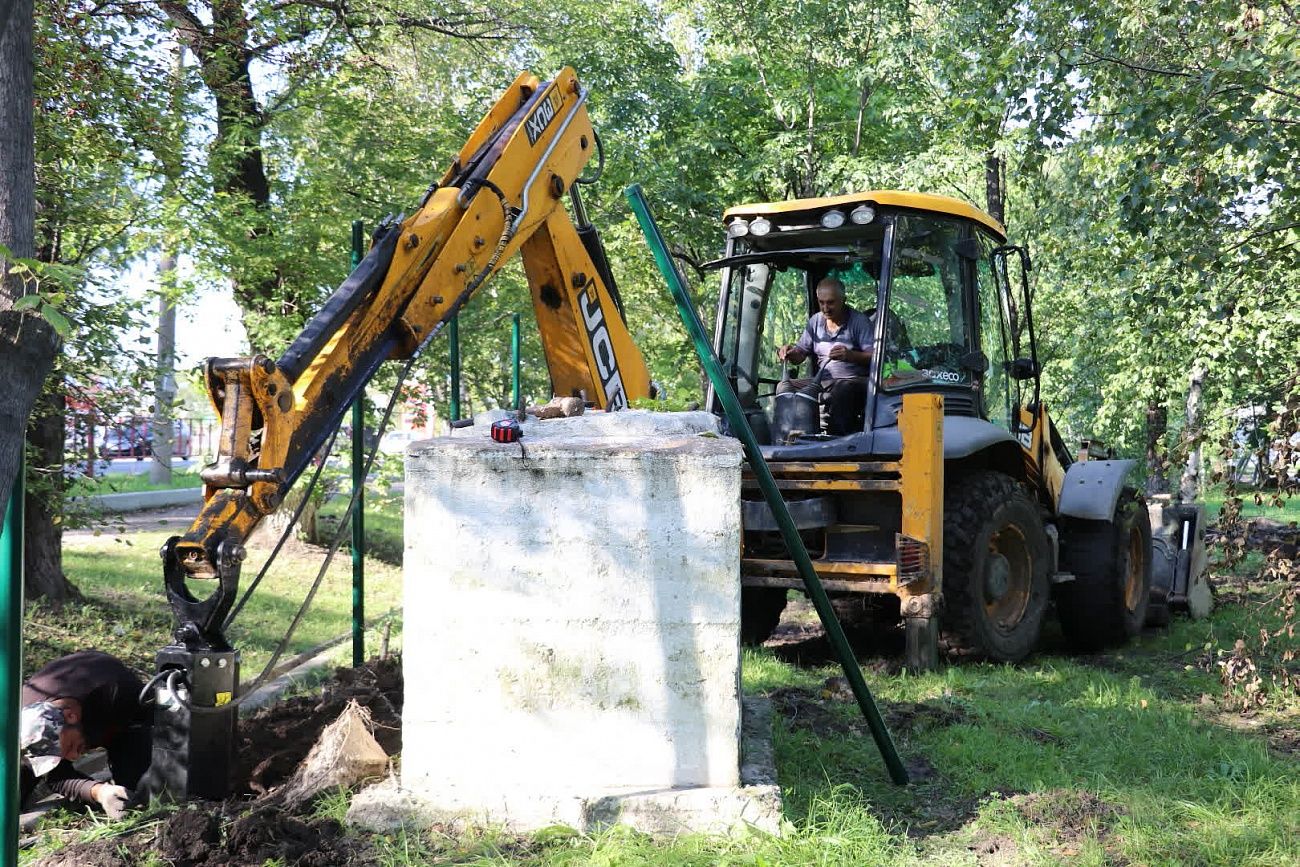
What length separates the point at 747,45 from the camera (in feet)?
43.1

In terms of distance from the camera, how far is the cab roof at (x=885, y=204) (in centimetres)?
664

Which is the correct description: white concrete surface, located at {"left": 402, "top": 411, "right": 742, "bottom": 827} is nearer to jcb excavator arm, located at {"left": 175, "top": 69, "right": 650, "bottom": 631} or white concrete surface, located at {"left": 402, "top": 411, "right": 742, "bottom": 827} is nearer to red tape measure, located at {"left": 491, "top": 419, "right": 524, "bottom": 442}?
red tape measure, located at {"left": 491, "top": 419, "right": 524, "bottom": 442}

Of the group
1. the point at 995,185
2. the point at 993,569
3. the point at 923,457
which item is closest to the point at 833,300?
the point at 923,457

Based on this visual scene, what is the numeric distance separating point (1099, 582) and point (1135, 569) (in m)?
1.01

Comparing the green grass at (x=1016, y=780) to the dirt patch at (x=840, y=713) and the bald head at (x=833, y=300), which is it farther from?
the bald head at (x=833, y=300)

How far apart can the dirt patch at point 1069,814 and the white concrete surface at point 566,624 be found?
1182 mm

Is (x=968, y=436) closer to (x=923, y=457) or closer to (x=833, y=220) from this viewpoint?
(x=923, y=457)

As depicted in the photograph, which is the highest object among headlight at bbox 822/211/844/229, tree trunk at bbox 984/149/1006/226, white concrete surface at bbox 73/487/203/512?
tree trunk at bbox 984/149/1006/226

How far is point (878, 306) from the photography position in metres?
6.64

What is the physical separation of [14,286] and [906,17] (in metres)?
11.1

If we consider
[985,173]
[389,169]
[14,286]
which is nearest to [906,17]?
[985,173]

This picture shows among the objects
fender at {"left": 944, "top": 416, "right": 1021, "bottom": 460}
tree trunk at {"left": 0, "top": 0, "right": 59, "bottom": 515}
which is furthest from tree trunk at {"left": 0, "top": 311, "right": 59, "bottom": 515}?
fender at {"left": 944, "top": 416, "right": 1021, "bottom": 460}

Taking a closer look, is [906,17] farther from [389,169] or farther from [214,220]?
[214,220]

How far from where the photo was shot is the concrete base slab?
3.75 metres
